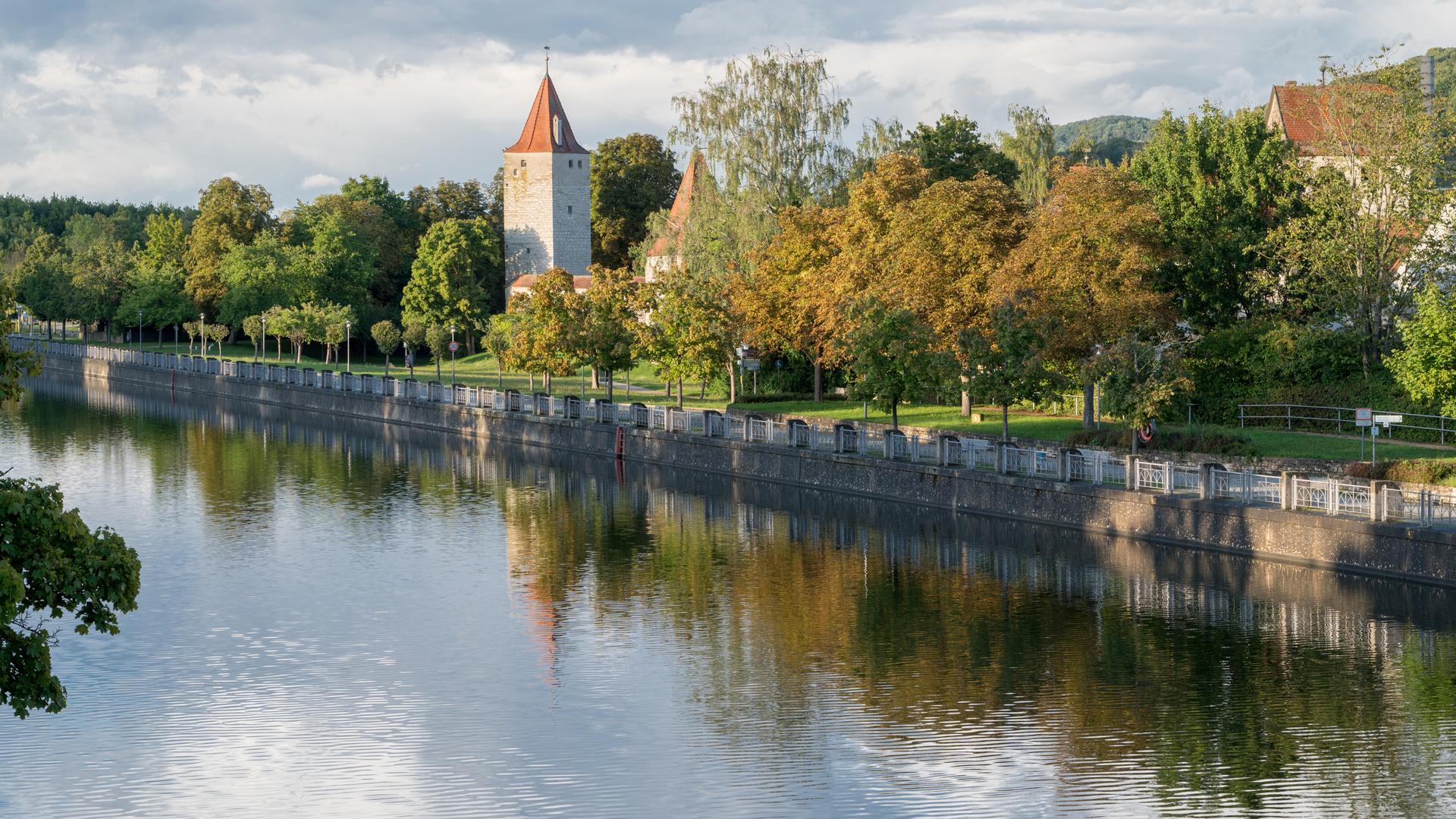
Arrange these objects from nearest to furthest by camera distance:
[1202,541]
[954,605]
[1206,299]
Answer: [954,605] → [1202,541] → [1206,299]

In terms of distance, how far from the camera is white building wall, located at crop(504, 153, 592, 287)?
10738cm

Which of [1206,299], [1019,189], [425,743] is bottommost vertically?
[425,743]

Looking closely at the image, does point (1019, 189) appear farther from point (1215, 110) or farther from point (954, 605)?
point (954, 605)

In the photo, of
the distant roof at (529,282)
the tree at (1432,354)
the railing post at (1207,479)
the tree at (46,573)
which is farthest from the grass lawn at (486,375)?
the tree at (46,573)

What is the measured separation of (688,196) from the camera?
74.3 meters

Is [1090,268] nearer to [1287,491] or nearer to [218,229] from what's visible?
[1287,491]

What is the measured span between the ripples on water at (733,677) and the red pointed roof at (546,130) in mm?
74028

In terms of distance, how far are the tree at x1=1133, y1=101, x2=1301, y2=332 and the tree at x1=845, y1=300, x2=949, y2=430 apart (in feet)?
33.2

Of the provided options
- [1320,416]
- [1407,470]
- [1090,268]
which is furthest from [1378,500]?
[1090,268]

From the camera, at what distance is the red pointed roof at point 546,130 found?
108 m

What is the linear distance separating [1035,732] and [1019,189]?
56686 mm

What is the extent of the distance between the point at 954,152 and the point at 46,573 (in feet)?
177

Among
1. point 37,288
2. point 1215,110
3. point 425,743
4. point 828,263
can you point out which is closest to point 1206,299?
point 1215,110

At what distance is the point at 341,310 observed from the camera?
96438 millimetres
